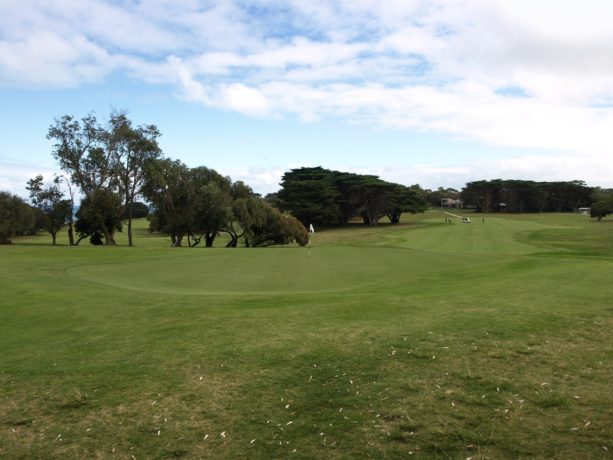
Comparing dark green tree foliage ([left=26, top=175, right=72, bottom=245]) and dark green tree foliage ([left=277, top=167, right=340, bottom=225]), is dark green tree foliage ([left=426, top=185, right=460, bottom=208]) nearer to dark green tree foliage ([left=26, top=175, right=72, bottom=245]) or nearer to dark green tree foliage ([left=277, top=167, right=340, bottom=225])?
dark green tree foliage ([left=277, top=167, right=340, bottom=225])

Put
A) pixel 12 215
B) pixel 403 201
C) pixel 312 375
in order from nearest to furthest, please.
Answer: pixel 312 375 → pixel 12 215 → pixel 403 201

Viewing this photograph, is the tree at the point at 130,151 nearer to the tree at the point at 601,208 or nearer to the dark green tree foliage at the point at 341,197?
the dark green tree foliage at the point at 341,197

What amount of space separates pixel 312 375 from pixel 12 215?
2366 inches

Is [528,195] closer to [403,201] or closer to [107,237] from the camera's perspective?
[403,201]

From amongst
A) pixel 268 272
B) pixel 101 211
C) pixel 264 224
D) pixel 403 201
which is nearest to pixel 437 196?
pixel 403 201

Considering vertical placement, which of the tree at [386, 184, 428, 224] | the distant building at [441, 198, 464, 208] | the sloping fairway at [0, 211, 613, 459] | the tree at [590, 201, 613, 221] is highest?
the distant building at [441, 198, 464, 208]

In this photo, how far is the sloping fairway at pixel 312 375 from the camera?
5.14 meters

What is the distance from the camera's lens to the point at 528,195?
13550 centimetres

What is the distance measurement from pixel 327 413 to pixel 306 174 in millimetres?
104395

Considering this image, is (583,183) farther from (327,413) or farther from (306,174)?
(327,413)

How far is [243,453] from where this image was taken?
4.96m

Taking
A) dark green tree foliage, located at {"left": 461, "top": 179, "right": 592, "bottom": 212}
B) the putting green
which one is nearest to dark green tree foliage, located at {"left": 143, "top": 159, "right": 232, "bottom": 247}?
the putting green

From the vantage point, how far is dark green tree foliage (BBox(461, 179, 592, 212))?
13338 cm

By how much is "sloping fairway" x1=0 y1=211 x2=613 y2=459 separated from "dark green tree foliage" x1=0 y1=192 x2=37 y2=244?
4794cm
